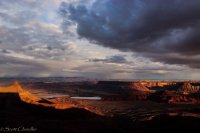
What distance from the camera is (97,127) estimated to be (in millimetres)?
39625

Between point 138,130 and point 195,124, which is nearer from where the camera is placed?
point 195,124

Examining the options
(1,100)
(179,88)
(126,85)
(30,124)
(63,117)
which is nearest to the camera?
(30,124)

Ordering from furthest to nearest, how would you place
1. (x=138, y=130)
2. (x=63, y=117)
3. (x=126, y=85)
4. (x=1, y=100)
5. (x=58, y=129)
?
(x=126, y=85) → (x=1, y=100) → (x=63, y=117) → (x=138, y=130) → (x=58, y=129)

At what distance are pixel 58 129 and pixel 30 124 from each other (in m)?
4.48

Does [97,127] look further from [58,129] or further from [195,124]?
[195,124]

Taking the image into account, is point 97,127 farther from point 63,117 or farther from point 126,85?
point 126,85

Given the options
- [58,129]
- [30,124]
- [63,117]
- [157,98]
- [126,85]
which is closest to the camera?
[58,129]

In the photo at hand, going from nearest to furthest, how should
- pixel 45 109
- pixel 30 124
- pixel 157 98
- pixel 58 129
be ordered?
pixel 58 129
pixel 30 124
pixel 45 109
pixel 157 98

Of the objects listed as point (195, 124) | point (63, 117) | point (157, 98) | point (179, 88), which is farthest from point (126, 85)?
point (195, 124)

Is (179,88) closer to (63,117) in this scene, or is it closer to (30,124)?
(63,117)

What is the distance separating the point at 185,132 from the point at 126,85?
139622mm

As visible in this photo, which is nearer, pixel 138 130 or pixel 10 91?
pixel 138 130

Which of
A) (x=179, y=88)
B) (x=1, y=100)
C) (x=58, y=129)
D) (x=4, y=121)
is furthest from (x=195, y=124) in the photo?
(x=179, y=88)

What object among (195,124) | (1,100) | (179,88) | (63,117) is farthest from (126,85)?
(195,124)
